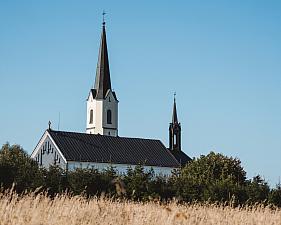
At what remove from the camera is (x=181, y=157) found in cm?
9438

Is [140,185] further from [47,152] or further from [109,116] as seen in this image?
[109,116]

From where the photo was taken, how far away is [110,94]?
322ft

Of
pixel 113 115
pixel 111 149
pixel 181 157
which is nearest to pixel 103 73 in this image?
pixel 113 115

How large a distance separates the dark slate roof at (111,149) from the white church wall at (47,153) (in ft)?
3.17

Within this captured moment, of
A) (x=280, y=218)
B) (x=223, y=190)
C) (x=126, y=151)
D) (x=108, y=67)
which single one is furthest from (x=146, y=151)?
(x=280, y=218)

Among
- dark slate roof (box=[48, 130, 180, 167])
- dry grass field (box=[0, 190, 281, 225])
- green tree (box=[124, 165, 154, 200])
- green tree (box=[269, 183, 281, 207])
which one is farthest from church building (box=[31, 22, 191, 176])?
dry grass field (box=[0, 190, 281, 225])

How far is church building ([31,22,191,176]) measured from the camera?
7781 centimetres

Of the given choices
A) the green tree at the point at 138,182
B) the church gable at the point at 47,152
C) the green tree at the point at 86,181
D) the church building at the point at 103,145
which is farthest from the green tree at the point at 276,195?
the church gable at the point at 47,152

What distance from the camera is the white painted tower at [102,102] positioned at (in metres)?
96.1

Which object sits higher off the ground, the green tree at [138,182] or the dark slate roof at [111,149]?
the dark slate roof at [111,149]

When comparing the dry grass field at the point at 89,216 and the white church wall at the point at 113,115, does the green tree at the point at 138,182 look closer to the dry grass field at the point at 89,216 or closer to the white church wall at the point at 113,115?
the dry grass field at the point at 89,216

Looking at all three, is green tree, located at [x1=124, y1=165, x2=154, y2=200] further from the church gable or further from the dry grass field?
the church gable

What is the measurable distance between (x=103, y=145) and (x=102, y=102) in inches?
609

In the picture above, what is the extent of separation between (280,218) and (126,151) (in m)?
71.2
